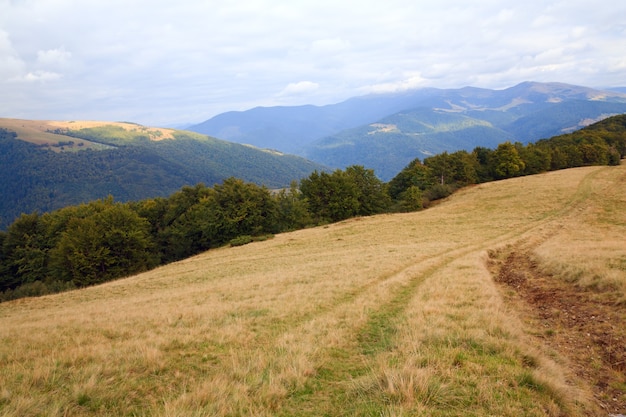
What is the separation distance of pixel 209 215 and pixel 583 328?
55142 millimetres

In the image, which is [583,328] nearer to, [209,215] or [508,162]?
[209,215]

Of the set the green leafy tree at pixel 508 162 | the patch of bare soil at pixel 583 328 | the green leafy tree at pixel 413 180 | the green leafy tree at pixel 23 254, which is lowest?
the green leafy tree at pixel 23 254

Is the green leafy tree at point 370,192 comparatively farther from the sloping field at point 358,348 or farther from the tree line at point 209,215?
the sloping field at point 358,348

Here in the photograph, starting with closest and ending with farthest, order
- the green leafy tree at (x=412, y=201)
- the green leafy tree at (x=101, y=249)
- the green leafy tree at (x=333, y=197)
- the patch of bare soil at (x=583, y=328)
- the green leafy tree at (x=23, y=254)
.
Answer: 1. the patch of bare soil at (x=583, y=328)
2. the green leafy tree at (x=101, y=249)
3. the green leafy tree at (x=23, y=254)
4. the green leafy tree at (x=412, y=201)
5. the green leafy tree at (x=333, y=197)

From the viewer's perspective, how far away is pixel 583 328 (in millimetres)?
8828

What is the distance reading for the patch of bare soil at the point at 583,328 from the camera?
626 cm

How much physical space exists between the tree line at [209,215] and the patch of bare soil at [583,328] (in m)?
37.3

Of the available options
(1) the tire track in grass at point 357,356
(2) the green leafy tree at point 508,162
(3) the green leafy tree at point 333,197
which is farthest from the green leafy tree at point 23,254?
(2) the green leafy tree at point 508,162

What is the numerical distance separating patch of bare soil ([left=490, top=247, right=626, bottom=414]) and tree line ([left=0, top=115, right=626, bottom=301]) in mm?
37277

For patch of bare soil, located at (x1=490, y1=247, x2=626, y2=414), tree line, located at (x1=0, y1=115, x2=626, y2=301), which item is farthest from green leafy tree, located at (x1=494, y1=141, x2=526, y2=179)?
patch of bare soil, located at (x1=490, y1=247, x2=626, y2=414)

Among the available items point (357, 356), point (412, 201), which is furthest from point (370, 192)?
point (357, 356)

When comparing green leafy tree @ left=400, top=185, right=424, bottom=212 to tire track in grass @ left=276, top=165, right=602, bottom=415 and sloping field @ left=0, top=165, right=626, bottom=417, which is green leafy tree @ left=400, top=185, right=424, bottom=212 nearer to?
sloping field @ left=0, top=165, right=626, bottom=417

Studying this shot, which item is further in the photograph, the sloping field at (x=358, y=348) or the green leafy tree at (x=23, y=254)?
the green leafy tree at (x=23, y=254)

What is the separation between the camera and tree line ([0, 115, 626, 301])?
4631 centimetres
